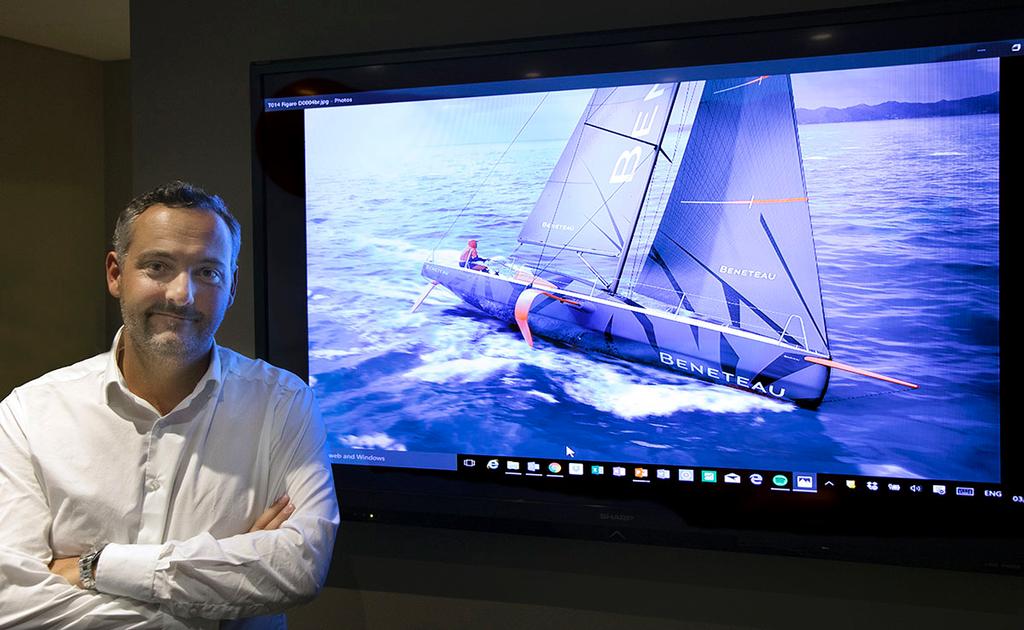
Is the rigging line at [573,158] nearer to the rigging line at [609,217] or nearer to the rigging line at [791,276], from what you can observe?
the rigging line at [609,217]

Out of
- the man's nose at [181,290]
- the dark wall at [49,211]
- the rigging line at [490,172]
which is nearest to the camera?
the man's nose at [181,290]

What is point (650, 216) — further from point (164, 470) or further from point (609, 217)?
point (164, 470)

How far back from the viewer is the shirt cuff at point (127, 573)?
1572 millimetres

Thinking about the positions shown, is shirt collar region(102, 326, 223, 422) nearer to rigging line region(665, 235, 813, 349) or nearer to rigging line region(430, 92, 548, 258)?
rigging line region(430, 92, 548, 258)

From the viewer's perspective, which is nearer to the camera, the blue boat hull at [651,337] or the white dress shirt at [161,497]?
the white dress shirt at [161,497]

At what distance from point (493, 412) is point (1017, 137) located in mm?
1387

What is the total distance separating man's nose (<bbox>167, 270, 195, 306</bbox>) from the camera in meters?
1.70

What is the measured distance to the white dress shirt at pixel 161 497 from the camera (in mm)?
1575

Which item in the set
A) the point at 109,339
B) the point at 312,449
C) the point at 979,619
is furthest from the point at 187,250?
the point at 109,339

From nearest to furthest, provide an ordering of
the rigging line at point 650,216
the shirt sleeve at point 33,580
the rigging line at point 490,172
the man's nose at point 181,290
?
the shirt sleeve at point 33,580
the man's nose at point 181,290
the rigging line at point 650,216
the rigging line at point 490,172

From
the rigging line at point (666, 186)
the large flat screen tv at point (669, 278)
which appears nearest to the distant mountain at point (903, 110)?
the large flat screen tv at point (669, 278)

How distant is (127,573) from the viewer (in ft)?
5.16

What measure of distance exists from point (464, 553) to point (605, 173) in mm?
1155

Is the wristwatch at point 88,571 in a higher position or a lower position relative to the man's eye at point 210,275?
lower
